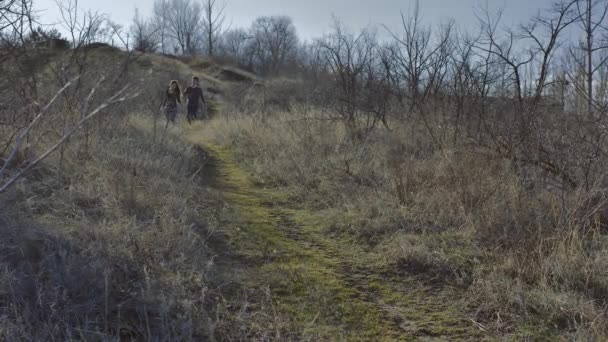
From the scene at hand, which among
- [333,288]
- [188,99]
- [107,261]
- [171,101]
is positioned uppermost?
[188,99]

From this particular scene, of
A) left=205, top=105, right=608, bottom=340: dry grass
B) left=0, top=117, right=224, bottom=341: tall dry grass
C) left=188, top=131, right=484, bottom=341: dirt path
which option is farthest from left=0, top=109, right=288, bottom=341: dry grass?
left=205, top=105, right=608, bottom=340: dry grass

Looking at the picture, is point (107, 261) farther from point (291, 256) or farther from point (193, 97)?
point (193, 97)

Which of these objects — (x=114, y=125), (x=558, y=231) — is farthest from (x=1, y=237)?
(x=114, y=125)

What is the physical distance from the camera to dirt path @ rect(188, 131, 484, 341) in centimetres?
237

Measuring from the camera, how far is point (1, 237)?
256cm

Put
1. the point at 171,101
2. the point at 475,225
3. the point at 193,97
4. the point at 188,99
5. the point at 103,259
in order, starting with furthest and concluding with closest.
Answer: the point at 188,99
the point at 193,97
the point at 171,101
the point at 475,225
the point at 103,259

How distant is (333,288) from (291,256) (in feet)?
1.94

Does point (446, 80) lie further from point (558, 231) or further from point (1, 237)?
point (1, 237)

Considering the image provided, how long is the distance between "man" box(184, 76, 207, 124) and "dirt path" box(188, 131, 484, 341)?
864 centimetres

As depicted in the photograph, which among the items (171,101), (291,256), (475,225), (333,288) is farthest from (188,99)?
(333,288)

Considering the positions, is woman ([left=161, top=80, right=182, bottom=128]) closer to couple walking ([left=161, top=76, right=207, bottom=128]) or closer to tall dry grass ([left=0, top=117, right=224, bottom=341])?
couple walking ([left=161, top=76, right=207, bottom=128])

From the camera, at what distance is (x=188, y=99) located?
41.2 ft

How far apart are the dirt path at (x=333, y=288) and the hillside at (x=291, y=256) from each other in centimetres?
1

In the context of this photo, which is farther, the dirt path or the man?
the man
